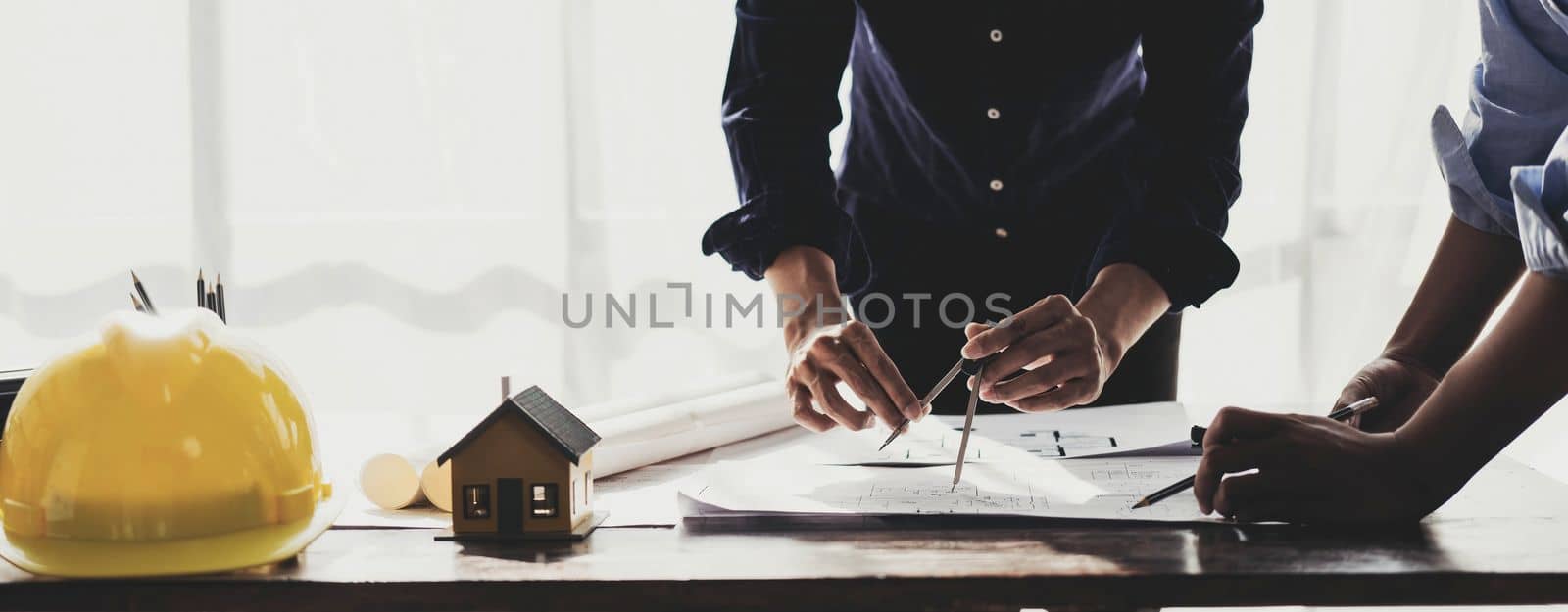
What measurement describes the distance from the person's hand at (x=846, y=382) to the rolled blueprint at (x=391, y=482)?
36 centimetres

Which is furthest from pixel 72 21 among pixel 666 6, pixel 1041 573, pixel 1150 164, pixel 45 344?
pixel 1041 573

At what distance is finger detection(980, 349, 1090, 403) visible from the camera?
1059 mm

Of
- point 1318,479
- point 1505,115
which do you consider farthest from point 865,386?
point 1505,115

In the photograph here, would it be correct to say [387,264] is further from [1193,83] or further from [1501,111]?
[1501,111]

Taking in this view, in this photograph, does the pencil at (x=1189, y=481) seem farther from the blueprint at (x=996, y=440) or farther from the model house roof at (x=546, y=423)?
the model house roof at (x=546, y=423)

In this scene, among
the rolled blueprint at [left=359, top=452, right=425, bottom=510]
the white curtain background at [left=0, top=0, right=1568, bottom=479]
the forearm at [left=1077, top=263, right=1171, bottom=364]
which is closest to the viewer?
the rolled blueprint at [left=359, top=452, right=425, bottom=510]

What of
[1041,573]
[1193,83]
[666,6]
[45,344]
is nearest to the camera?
[1041,573]

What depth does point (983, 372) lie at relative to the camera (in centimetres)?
104

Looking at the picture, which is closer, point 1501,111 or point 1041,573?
point 1041,573

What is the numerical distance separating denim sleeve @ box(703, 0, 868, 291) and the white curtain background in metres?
1.29

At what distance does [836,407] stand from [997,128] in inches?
22.4

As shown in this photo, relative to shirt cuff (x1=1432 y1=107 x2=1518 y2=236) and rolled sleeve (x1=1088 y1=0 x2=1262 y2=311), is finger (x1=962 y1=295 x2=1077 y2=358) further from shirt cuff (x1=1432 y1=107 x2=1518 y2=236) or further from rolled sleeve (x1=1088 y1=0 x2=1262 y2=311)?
shirt cuff (x1=1432 y1=107 x2=1518 y2=236)

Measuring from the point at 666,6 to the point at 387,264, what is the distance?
89cm

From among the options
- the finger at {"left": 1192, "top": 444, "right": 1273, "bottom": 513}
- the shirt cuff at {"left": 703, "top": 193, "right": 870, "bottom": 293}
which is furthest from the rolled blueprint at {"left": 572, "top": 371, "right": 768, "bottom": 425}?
the finger at {"left": 1192, "top": 444, "right": 1273, "bottom": 513}
